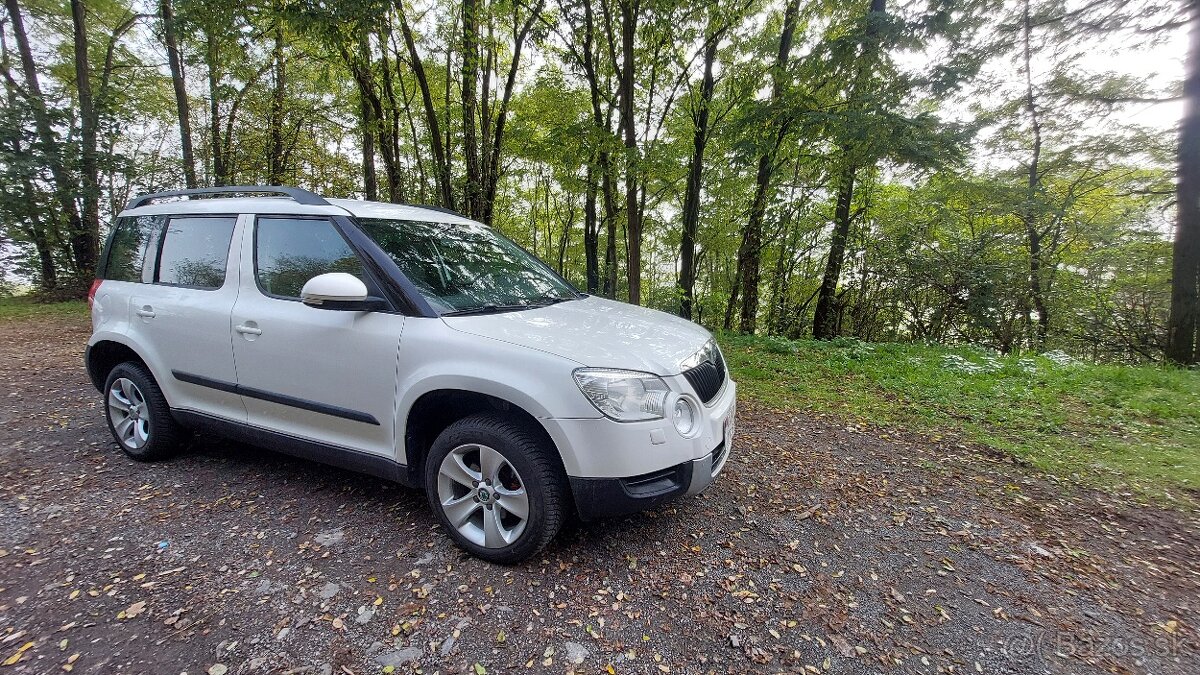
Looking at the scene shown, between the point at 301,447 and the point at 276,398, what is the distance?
0.31m

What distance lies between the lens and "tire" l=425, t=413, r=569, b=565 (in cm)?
216

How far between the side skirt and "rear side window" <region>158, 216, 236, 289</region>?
0.86m

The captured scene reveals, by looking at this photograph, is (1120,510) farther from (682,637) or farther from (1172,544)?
(682,637)

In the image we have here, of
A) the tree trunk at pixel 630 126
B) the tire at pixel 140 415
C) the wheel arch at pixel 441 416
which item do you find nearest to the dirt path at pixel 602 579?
the tire at pixel 140 415

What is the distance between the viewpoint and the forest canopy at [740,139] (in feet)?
22.4

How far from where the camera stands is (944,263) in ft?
28.4

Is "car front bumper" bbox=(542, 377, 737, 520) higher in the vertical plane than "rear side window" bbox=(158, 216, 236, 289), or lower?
lower

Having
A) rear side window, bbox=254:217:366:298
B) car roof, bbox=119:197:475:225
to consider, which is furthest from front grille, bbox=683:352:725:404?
car roof, bbox=119:197:475:225

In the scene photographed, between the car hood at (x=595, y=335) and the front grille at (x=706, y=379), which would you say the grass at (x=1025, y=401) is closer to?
the front grille at (x=706, y=379)

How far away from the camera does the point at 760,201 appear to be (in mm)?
10023

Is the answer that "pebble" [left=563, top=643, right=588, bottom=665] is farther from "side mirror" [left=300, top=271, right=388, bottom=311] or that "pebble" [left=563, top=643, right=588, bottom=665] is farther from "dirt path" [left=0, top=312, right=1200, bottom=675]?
"side mirror" [left=300, top=271, right=388, bottom=311]

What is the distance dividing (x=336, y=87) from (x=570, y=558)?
40.3 ft

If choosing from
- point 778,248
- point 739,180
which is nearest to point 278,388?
point 778,248

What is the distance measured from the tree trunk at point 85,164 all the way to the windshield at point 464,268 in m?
12.2
